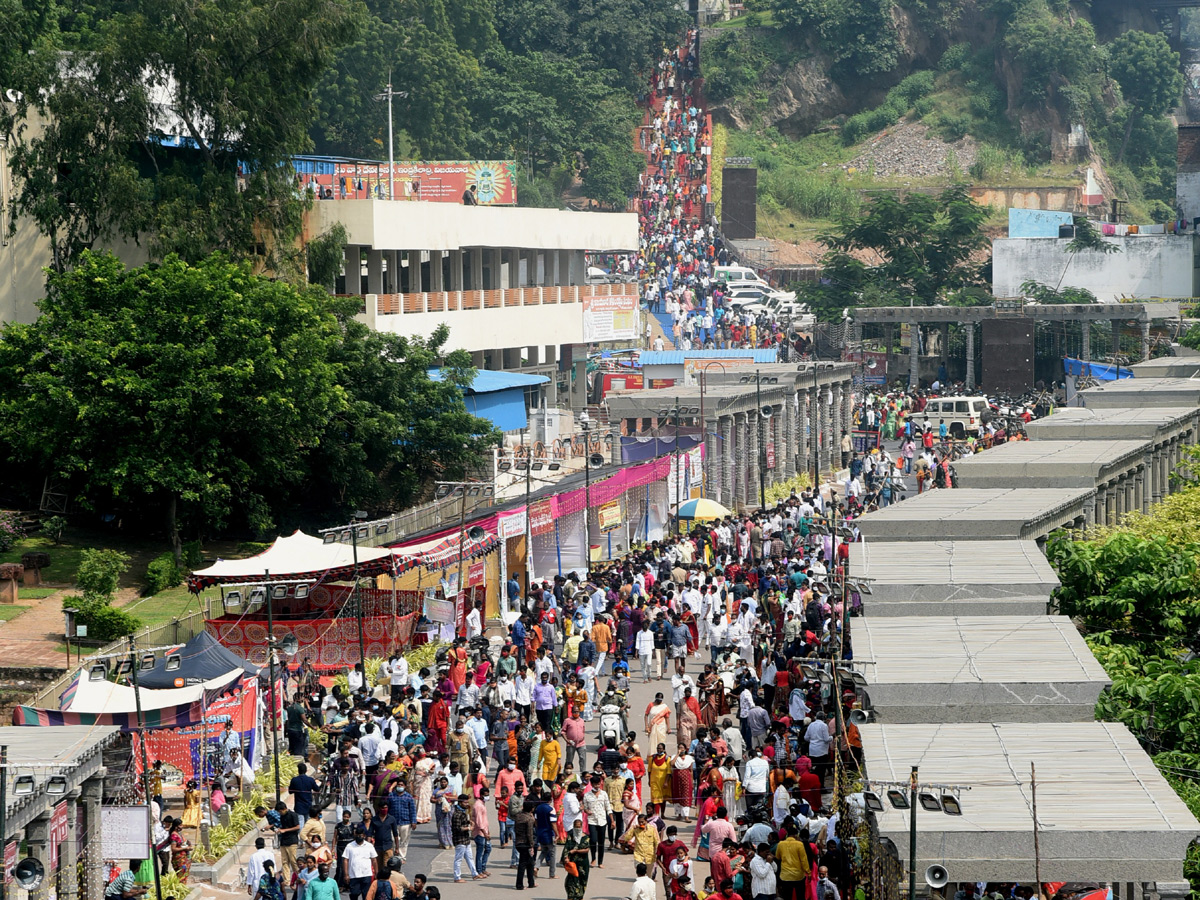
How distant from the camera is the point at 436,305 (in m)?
49.4

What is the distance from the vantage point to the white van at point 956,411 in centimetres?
5347

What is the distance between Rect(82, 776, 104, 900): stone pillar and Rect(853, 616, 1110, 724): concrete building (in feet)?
23.7

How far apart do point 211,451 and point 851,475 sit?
1749cm

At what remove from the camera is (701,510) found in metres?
36.4

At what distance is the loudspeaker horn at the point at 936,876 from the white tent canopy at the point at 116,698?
10.6 metres

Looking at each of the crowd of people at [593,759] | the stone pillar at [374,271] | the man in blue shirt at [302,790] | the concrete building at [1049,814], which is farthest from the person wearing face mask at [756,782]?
the stone pillar at [374,271]

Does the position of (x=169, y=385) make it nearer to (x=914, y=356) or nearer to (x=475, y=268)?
(x=475, y=268)

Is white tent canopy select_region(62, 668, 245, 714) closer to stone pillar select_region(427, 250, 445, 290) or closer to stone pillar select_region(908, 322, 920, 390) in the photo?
stone pillar select_region(427, 250, 445, 290)

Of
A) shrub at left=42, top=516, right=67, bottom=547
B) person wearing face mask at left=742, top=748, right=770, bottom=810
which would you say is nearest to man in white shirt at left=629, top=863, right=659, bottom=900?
person wearing face mask at left=742, top=748, right=770, bottom=810

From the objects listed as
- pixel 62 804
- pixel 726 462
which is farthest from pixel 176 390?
pixel 62 804

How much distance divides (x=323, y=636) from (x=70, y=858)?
10768 millimetres

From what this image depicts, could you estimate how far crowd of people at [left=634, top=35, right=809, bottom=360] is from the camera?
7156 centimetres

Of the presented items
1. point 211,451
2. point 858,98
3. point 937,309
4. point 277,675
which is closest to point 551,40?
point 858,98

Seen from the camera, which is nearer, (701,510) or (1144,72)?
(701,510)
